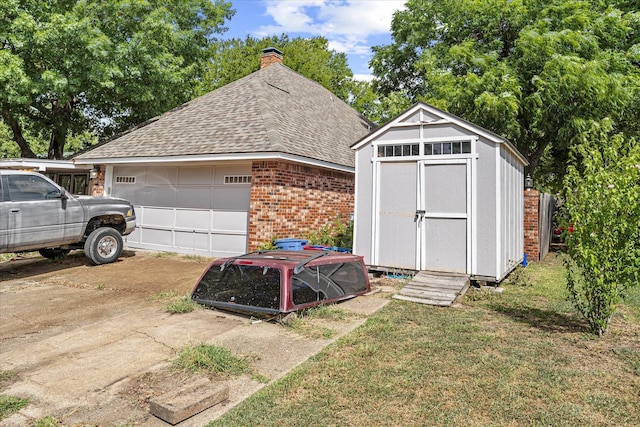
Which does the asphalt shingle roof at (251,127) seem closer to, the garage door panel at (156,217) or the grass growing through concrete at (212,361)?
the garage door panel at (156,217)

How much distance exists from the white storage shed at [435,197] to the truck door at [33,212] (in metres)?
6.70

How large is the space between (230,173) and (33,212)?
14.8 ft

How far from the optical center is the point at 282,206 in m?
9.99

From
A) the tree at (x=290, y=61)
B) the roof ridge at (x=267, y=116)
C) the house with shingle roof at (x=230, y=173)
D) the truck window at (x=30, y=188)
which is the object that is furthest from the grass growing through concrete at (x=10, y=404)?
the tree at (x=290, y=61)

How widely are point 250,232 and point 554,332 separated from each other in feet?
22.8

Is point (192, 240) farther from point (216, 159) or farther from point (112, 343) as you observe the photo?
point (112, 343)

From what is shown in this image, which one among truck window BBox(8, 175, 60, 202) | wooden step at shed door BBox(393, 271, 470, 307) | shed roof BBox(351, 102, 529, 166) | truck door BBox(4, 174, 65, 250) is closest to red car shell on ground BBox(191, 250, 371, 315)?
wooden step at shed door BBox(393, 271, 470, 307)

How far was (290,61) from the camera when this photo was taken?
29391 millimetres

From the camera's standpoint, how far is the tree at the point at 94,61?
13.0 metres

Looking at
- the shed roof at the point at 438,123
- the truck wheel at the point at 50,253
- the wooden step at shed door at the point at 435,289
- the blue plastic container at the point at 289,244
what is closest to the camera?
the wooden step at shed door at the point at 435,289

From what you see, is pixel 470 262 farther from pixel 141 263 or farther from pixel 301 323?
pixel 141 263

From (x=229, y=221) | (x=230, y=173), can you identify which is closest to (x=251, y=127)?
(x=230, y=173)

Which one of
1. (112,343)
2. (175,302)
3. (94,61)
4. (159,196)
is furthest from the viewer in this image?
(94,61)

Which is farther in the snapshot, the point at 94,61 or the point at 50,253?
the point at 94,61
